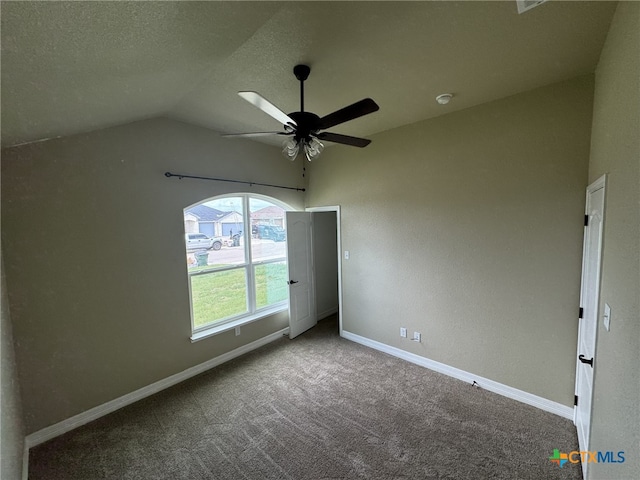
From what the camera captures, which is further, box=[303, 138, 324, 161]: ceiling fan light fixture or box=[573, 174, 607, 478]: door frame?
box=[303, 138, 324, 161]: ceiling fan light fixture

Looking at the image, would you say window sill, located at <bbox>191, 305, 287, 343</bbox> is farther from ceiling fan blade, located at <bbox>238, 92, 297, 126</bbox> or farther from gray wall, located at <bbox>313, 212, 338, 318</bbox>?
ceiling fan blade, located at <bbox>238, 92, 297, 126</bbox>

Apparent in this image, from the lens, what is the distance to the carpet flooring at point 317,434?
190cm

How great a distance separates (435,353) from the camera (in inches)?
123

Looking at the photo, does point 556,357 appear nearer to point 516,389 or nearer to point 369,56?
point 516,389

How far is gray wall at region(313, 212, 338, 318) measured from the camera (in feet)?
16.1

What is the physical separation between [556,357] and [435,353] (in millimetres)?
1134

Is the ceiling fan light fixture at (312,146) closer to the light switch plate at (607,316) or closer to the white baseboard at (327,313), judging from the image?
the light switch plate at (607,316)

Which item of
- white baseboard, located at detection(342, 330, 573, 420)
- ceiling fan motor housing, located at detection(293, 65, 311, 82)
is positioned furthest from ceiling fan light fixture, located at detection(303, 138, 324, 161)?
white baseboard, located at detection(342, 330, 573, 420)

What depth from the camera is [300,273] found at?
14.1 ft

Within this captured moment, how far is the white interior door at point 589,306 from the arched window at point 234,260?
3504 millimetres

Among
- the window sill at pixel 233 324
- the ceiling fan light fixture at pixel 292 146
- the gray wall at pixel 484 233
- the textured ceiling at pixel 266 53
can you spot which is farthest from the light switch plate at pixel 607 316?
the window sill at pixel 233 324

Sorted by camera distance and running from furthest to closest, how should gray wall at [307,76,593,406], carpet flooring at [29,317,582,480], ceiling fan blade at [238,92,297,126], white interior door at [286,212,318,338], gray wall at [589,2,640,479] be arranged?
white interior door at [286,212,318,338] → gray wall at [307,76,593,406] → carpet flooring at [29,317,582,480] → ceiling fan blade at [238,92,297,126] → gray wall at [589,2,640,479]

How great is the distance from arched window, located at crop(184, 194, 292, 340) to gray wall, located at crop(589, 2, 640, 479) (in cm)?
351

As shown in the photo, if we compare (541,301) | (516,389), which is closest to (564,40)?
(541,301)
